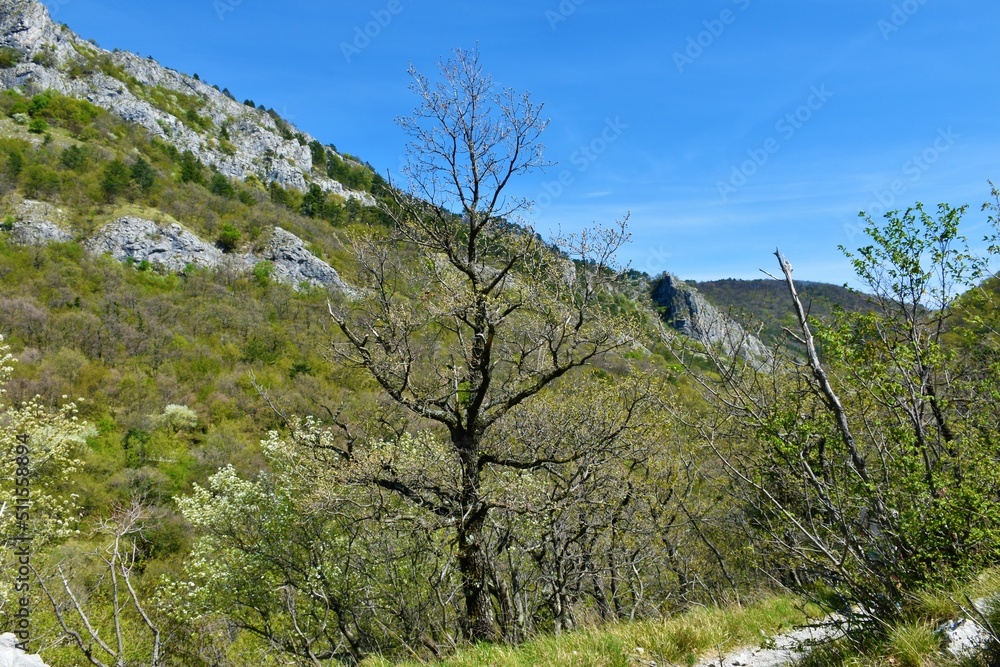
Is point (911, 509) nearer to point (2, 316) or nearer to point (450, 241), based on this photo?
point (450, 241)

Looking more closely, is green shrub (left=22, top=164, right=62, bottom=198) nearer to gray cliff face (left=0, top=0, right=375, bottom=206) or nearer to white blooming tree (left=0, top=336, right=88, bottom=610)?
gray cliff face (left=0, top=0, right=375, bottom=206)

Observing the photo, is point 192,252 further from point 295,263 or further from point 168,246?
point 295,263

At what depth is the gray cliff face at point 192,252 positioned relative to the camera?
59.6 metres

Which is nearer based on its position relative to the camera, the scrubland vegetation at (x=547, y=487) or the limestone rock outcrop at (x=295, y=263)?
the scrubland vegetation at (x=547, y=487)

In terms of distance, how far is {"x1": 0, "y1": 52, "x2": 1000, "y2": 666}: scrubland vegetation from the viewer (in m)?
3.67

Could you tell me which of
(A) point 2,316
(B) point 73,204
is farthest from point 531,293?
(B) point 73,204

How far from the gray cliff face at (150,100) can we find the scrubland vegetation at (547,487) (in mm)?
81882

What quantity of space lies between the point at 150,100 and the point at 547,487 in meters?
114

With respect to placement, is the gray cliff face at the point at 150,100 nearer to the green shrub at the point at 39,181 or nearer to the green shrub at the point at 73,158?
the green shrub at the point at 73,158

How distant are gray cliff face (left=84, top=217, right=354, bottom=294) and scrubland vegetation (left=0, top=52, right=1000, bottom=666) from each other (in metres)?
38.7

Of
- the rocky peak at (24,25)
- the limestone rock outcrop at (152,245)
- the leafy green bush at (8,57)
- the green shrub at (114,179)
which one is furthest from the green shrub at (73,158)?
the rocky peak at (24,25)

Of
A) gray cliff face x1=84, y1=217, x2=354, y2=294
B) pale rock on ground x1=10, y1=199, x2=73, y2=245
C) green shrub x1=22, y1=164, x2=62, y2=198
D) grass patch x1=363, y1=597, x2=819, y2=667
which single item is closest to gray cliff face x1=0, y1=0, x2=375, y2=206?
gray cliff face x1=84, y1=217, x2=354, y2=294

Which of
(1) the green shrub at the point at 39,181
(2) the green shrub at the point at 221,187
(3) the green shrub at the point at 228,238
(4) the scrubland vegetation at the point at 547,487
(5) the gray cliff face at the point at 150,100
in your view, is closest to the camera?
(4) the scrubland vegetation at the point at 547,487

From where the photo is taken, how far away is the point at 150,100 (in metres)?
95.1
